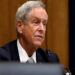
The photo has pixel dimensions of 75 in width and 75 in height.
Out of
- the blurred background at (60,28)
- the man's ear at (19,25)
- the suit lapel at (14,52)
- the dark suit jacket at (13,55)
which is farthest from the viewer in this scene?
the blurred background at (60,28)

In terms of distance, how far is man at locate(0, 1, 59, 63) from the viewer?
4.30 ft

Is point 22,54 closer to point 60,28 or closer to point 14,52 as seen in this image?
point 14,52

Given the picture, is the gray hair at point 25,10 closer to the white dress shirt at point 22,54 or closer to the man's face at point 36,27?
the man's face at point 36,27

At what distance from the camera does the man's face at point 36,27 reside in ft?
4.31

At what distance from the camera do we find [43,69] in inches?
18.6

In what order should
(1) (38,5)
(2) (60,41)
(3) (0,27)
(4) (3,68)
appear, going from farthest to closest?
1. (2) (60,41)
2. (3) (0,27)
3. (1) (38,5)
4. (4) (3,68)

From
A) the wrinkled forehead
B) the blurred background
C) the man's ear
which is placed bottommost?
the blurred background

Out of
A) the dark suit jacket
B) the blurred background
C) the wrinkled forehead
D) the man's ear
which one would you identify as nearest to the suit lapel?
the dark suit jacket

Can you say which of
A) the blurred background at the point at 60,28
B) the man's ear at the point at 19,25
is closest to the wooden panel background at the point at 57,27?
the blurred background at the point at 60,28

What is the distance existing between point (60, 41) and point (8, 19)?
2.19 ft

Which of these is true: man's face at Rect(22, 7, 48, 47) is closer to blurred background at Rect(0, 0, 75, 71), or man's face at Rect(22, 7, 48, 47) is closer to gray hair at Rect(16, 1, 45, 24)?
gray hair at Rect(16, 1, 45, 24)

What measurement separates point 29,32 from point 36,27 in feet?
0.19

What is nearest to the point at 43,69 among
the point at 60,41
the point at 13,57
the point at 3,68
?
the point at 3,68
